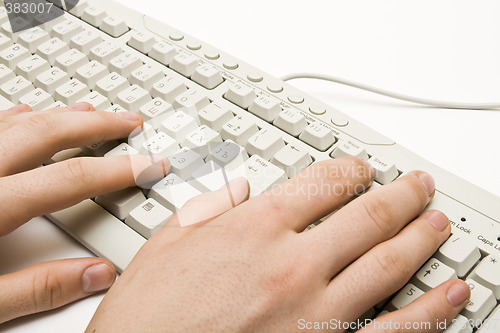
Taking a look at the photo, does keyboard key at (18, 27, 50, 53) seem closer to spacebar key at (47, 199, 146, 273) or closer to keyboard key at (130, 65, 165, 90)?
keyboard key at (130, 65, 165, 90)

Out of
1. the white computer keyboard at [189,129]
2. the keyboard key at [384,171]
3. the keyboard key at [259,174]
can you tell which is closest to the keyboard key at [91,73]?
the white computer keyboard at [189,129]

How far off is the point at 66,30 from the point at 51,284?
359 mm

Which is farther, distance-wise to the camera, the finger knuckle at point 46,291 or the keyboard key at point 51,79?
the keyboard key at point 51,79

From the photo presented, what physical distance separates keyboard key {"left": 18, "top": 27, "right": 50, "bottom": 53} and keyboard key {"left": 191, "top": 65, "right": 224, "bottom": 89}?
21 cm

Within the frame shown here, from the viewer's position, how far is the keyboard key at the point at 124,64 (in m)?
0.57

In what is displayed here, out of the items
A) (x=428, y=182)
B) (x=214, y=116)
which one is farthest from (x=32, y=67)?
(x=428, y=182)

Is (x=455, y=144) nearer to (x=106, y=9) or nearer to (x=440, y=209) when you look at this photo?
(x=440, y=209)

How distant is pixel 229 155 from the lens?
481 millimetres

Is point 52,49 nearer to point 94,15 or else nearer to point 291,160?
point 94,15

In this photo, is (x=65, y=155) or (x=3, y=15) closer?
(x=65, y=155)

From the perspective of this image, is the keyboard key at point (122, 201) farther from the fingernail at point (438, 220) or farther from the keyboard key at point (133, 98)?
the fingernail at point (438, 220)

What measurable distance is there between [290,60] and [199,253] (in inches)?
15.9

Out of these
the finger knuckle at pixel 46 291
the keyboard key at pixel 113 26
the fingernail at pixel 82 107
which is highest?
the keyboard key at pixel 113 26

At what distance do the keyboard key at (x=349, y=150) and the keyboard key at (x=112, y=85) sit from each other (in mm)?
249
